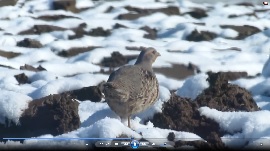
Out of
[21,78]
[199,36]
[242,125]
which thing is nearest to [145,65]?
[242,125]

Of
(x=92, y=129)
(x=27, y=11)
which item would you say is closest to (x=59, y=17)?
(x=27, y=11)

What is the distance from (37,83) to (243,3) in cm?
1477

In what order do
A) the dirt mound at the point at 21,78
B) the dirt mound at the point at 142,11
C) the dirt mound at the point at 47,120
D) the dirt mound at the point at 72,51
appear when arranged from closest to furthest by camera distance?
the dirt mound at the point at 47,120
the dirt mound at the point at 21,78
the dirt mound at the point at 72,51
the dirt mound at the point at 142,11

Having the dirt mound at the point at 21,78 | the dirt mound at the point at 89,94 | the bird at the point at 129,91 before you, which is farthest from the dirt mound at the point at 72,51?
the bird at the point at 129,91

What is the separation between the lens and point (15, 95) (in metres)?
4.86

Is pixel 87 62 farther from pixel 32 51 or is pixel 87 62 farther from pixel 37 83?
pixel 37 83

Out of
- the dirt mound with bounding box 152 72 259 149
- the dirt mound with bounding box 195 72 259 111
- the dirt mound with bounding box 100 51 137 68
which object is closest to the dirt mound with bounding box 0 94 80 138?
the dirt mound with bounding box 152 72 259 149

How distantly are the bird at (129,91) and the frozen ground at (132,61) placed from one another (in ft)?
0.34

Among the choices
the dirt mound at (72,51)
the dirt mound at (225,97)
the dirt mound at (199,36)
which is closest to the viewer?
the dirt mound at (225,97)

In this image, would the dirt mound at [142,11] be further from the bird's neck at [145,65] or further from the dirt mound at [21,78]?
the bird's neck at [145,65]

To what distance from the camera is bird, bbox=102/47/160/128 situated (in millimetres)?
4742

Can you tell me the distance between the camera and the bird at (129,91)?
15.6 feet

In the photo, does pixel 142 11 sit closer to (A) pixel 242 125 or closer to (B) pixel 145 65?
(B) pixel 145 65

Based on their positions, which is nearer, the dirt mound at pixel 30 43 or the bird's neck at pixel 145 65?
the bird's neck at pixel 145 65
